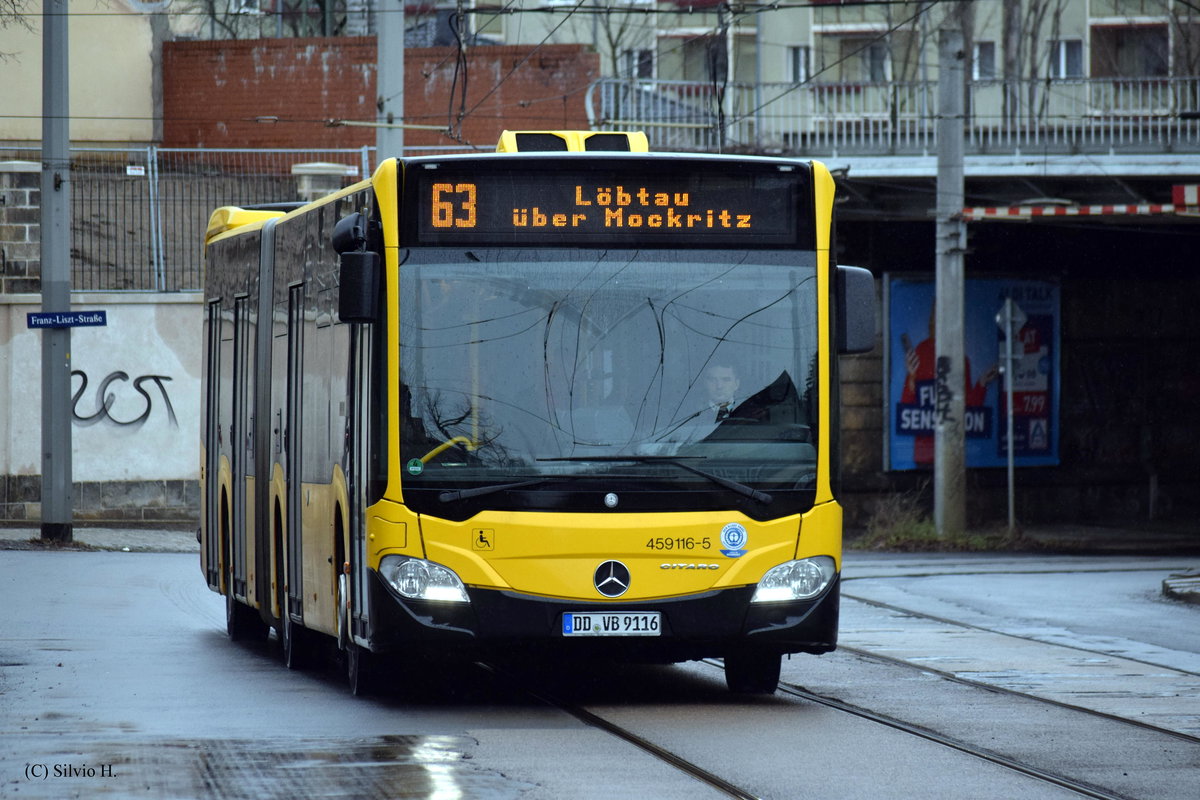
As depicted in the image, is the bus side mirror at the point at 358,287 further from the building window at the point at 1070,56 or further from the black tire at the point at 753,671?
the building window at the point at 1070,56

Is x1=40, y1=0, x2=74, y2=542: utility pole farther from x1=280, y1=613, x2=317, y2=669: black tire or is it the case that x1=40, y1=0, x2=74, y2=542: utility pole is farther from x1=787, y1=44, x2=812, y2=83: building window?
x1=787, y1=44, x2=812, y2=83: building window

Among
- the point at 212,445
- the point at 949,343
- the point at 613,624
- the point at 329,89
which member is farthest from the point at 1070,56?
the point at 613,624

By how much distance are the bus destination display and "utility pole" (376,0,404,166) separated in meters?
13.2

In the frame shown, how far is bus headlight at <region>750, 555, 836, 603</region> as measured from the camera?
33.6 feet

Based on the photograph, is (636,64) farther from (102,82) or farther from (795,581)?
(795,581)

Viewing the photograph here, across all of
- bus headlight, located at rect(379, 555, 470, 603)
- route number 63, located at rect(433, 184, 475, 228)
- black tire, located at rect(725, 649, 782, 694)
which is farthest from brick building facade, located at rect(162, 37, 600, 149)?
bus headlight, located at rect(379, 555, 470, 603)

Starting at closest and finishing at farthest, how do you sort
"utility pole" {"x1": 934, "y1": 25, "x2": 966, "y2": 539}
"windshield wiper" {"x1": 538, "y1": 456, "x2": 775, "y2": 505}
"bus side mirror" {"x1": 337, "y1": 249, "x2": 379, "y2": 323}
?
1. "bus side mirror" {"x1": 337, "y1": 249, "x2": 379, "y2": 323}
2. "windshield wiper" {"x1": 538, "y1": 456, "x2": 775, "y2": 505}
3. "utility pole" {"x1": 934, "y1": 25, "x2": 966, "y2": 539}

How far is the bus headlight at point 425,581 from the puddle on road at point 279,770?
0.84m

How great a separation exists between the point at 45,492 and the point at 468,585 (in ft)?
51.3

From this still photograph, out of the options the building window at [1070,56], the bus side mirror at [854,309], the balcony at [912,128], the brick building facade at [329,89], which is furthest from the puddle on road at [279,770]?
the building window at [1070,56]

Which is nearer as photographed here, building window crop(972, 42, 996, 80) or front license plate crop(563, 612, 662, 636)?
front license plate crop(563, 612, 662, 636)

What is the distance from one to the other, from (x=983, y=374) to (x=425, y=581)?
876 inches

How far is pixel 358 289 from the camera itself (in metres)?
9.99

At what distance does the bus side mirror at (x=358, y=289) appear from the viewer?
9.97m
